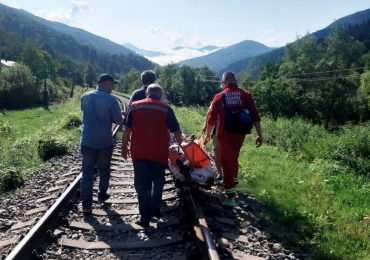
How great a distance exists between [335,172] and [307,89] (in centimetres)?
5396

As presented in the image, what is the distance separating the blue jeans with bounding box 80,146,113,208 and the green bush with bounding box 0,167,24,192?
263cm

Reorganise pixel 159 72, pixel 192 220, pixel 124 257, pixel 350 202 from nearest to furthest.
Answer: pixel 124 257, pixel 192 220, pixel 350 202, pixel 159 72

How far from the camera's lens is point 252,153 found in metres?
13.4

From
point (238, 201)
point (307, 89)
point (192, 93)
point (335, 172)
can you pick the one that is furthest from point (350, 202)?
point (192, 93)

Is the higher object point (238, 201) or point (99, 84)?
point (99, 84)

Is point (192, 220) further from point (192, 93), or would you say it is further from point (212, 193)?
point (192, 93)

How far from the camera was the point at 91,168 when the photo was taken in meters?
6.75

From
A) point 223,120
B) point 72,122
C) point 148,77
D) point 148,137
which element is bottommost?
point 72,122

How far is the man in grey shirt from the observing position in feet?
21.5

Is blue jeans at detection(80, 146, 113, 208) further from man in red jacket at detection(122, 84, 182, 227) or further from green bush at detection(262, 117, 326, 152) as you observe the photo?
green bush at detection(262, 117, 326, 152)

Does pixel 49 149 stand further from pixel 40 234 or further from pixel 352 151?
pixel 352 151

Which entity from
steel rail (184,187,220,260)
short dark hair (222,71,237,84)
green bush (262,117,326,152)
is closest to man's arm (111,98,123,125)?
steel rail (184,187,220,260)

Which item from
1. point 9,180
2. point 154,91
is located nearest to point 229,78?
point 154,91

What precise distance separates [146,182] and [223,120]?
71.5 inches
